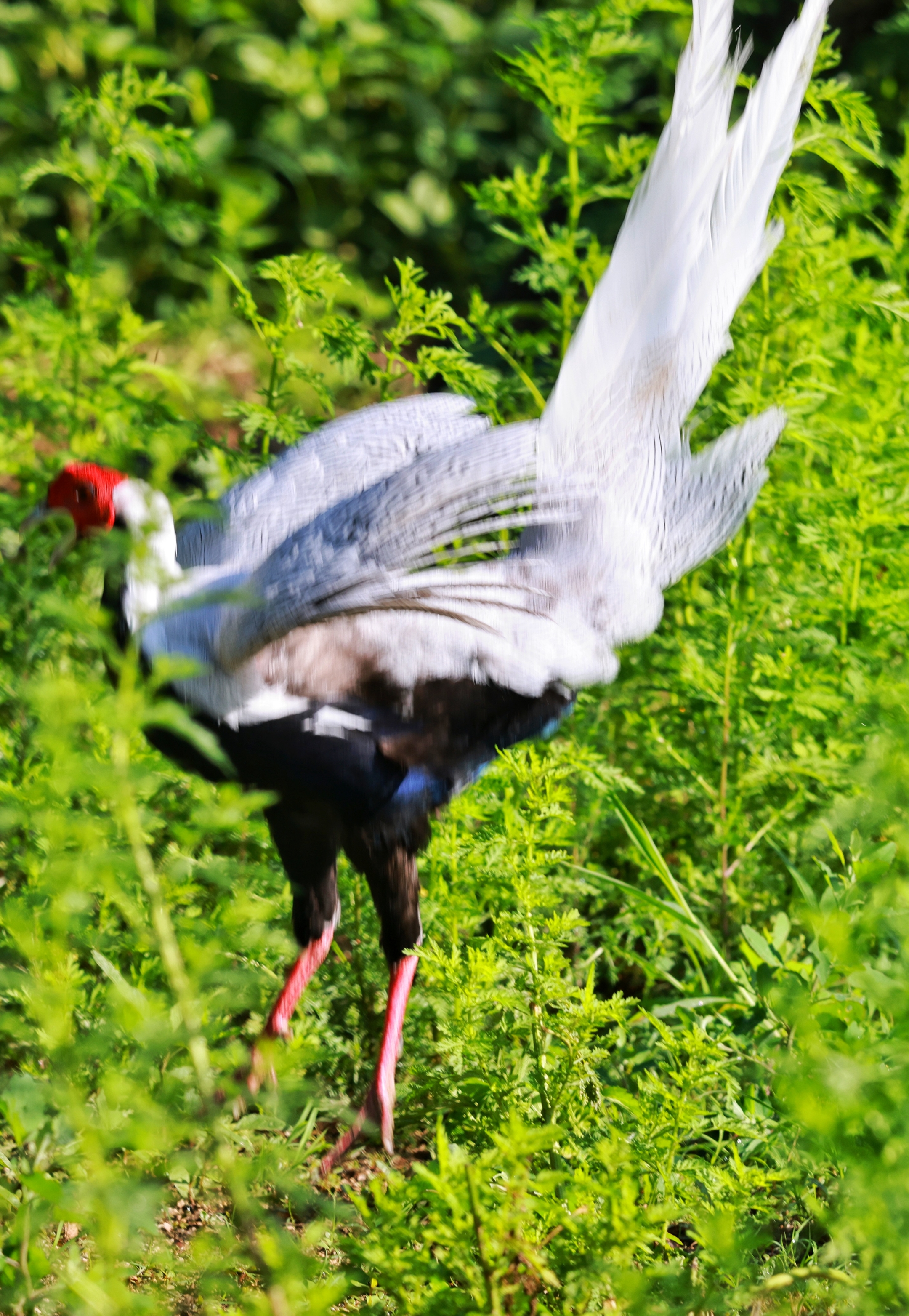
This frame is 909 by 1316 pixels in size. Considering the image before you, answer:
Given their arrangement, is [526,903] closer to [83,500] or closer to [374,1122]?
[374,1122]

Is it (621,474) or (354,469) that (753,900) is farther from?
(354,469)

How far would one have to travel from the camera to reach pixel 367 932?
2.49 meters

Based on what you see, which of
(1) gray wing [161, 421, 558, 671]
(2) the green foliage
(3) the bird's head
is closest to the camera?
(2) the green foliage

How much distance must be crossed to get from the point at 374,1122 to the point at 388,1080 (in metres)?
0.07

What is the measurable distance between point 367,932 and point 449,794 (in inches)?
15.6

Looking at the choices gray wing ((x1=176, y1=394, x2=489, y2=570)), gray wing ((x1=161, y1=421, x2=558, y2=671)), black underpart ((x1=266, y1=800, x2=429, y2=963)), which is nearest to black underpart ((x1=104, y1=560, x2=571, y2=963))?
black underpart ((x1=266, y1=800, x2=429, y2=963))

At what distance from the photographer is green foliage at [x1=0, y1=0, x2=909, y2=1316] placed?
1248 mm

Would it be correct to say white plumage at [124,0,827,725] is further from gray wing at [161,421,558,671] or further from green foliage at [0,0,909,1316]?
green foliage at [0,0,909,1316]

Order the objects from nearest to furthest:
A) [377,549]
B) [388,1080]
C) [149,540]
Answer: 1. [149,540]
2. [377,549]
3. [388,1080]

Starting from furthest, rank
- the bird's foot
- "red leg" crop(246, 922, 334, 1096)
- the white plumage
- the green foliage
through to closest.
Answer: "red leg" crop(246, 922, 334, 1096) < the bird's foot < the white plumage < the green foliage

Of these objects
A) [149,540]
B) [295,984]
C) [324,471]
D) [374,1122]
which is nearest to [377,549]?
[149,540]

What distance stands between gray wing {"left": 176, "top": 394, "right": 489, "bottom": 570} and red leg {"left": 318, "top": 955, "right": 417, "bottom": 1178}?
2.65 feet

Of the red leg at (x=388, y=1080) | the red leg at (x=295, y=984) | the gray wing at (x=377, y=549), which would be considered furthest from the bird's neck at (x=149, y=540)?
the red leg at (x=388, y=1080)

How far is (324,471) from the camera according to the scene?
2590mm
